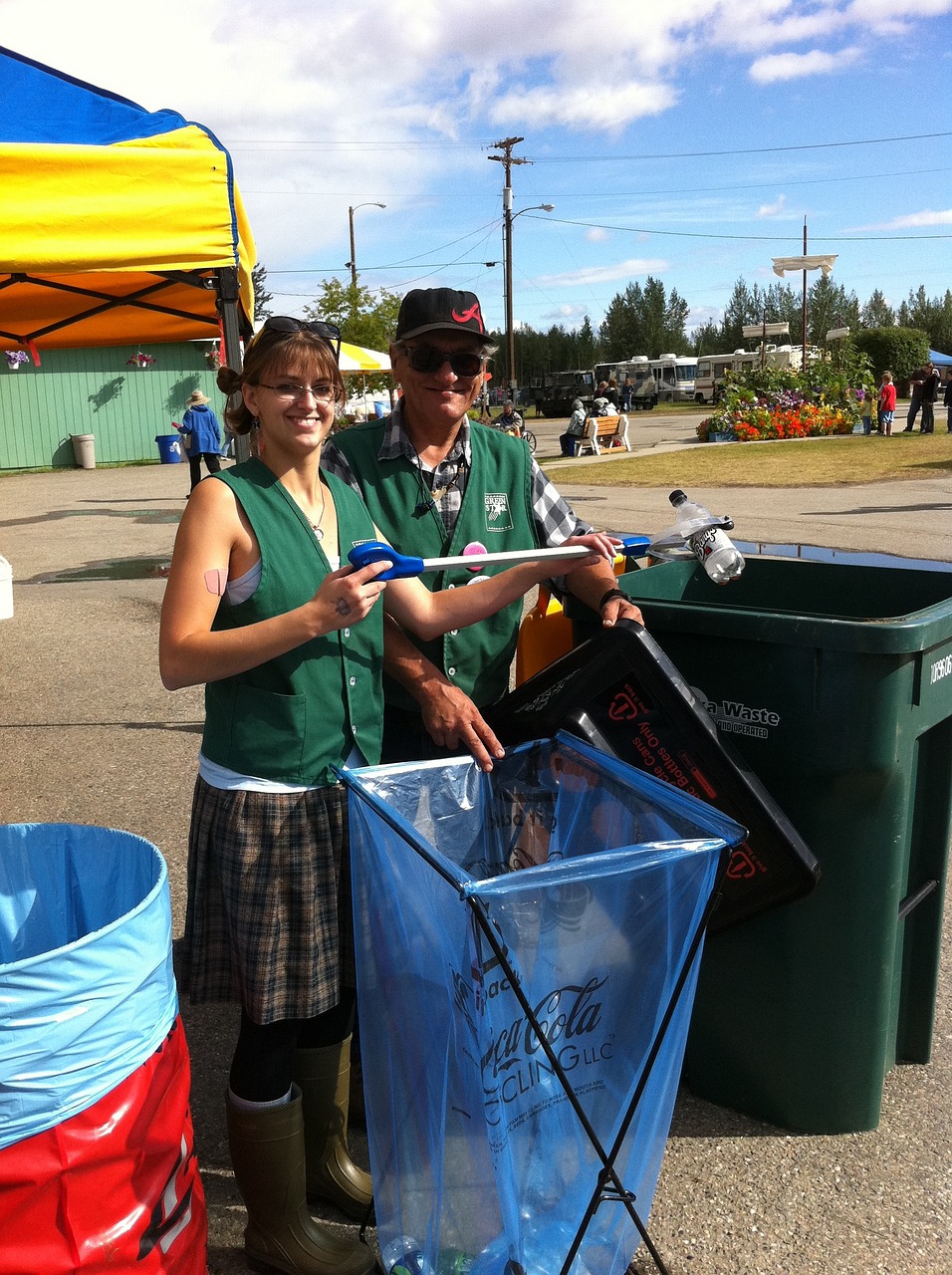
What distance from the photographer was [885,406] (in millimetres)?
25891

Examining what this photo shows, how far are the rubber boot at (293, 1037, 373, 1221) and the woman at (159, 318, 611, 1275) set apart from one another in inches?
2.9

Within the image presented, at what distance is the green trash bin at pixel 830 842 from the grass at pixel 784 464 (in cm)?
1461

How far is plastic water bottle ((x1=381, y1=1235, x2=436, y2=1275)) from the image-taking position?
75.5 inches

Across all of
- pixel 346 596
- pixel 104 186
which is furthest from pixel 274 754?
pixel 104 186

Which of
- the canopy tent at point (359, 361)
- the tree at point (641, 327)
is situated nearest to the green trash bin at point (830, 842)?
the canopy tent at point (359, 361)

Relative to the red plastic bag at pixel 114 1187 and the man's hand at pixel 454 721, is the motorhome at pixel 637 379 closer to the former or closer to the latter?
the man's hand at pixel 454 721

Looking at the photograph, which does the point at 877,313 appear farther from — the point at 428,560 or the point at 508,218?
the point at 428,560

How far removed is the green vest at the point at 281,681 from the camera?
1.94m

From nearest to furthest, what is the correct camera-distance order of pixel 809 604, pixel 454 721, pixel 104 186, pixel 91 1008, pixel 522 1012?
pixel 91 1008 → pixel 522 1012 → pixel 454 721 → pixel 809 604 → pixel 104 186

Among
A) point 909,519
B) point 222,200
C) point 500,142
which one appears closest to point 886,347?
point 500,142

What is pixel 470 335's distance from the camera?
2.42 meters

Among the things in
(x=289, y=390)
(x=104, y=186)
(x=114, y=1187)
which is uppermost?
(x=104, y=186)

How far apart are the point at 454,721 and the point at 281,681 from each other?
398 mm

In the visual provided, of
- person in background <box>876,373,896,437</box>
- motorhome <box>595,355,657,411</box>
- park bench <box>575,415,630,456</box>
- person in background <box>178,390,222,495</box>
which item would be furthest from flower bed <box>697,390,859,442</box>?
motorhome <box>595,355,657,411</box>
